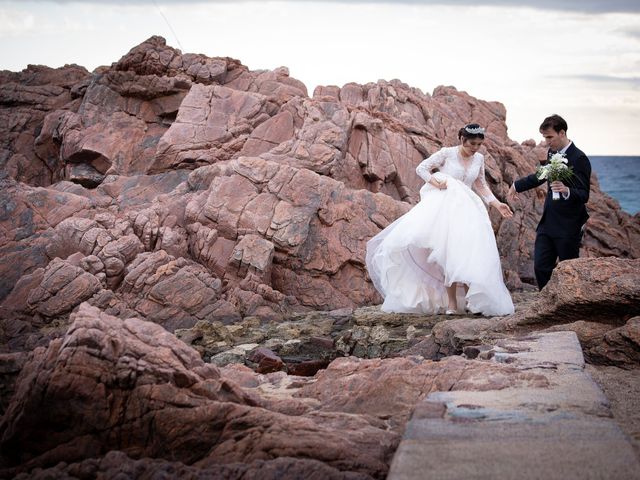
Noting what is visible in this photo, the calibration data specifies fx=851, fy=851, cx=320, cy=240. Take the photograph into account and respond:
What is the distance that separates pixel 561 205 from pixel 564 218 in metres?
0.19

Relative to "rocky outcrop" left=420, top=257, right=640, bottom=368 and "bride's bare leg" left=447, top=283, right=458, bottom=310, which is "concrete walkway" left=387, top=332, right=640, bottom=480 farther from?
"bride's bare leg" left=447, top=283, right=458, bottom=310

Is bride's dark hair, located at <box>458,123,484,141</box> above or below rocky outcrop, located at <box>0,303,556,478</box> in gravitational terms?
above

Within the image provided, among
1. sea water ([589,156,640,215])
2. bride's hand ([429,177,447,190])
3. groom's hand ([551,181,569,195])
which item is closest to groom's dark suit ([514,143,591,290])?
groom's hand ([551,181,569,195])

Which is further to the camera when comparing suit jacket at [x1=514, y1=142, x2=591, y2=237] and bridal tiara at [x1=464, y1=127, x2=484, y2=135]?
bridal tiara at [x1=464, y1=127, x2=484, y2=135]

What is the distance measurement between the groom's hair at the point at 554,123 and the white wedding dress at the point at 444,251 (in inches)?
64.6

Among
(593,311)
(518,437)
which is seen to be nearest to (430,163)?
(593,311)

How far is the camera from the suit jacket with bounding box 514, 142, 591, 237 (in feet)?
37.4

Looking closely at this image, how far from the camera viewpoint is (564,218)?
11.6 metres

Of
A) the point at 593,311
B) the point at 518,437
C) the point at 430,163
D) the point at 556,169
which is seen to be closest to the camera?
the point at 518,437

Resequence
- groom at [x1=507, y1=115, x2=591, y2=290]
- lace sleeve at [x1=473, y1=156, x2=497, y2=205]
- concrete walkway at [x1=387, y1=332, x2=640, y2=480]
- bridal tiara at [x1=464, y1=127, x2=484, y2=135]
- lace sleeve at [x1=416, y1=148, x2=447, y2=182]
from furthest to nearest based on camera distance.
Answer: lace sleeve at [x1=473, y1=156, x2=497, y2=205], lace sleeve at [x1=416, y1=148, x2=447, y2=182], bridal tiara at [x1=464, y1=127, x2=484, y2=135], groom at [x1=507, y1=115, x2=591, y2=290], concrete walkway at [x1=387, y1=332, x2=640, y2=480]

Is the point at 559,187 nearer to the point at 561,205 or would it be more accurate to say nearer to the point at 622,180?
the point at 561,205

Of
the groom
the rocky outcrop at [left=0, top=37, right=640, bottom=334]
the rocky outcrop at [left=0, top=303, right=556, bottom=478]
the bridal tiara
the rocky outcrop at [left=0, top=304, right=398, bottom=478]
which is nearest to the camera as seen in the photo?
the rocky outcrop at [left=0, top=303, right=556, bottom=478]

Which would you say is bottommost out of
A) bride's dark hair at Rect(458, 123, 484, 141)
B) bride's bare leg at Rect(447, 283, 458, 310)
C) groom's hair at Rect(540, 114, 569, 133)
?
bride's bare leg at Rect(447, 283, 458, 310)

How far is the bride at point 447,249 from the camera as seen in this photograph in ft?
38.8
